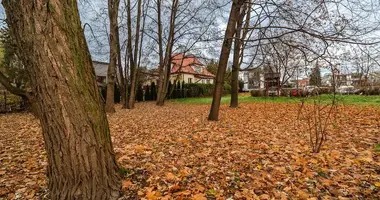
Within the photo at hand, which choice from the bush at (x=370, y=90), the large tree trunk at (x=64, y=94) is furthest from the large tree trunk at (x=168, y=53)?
the bush at (x=370, y=90)

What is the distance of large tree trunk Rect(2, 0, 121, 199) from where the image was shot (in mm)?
1792

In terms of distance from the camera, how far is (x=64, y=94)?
184cm

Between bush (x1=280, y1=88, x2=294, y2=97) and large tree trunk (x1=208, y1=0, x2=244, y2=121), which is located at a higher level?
large tree trunk (x1=208, y1=0, x2=244, y2=121)

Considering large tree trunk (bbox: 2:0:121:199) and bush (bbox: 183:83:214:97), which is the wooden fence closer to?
large tree trunk (bbox: 2:0:121:199)

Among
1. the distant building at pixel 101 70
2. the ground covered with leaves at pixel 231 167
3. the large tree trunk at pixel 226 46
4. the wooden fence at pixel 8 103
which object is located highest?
the distant building at pixel 101 70

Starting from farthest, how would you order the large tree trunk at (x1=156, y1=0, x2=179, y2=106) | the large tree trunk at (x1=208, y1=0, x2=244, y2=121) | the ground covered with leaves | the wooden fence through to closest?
the large tree trunk at (x1=156, y1=0, x2=179, y2=106) < the wooden fence < the large tree trunk at (x1=208, y1=0, x2=244, y2=121) < the ground covered with leaves

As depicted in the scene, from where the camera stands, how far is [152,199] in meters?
2.17

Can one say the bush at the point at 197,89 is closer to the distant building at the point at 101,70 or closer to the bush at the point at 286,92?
the distant building at the point at 101,70

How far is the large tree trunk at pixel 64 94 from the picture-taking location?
1792 millimetres

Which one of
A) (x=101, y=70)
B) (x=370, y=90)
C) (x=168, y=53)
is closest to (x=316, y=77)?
(x=168, y=53)

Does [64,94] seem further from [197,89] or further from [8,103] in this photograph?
[197,89]

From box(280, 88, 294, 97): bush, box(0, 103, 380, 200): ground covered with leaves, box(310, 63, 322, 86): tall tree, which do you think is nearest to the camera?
box(0, 103, 380, 200): ground covered with leaves

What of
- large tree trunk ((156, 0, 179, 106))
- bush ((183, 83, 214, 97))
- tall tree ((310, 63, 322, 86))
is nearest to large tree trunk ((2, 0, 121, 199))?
tall tree ((310, 63, 322, 86))

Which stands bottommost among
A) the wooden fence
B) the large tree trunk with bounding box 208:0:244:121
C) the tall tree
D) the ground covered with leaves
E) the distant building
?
the ground covered with leaves
